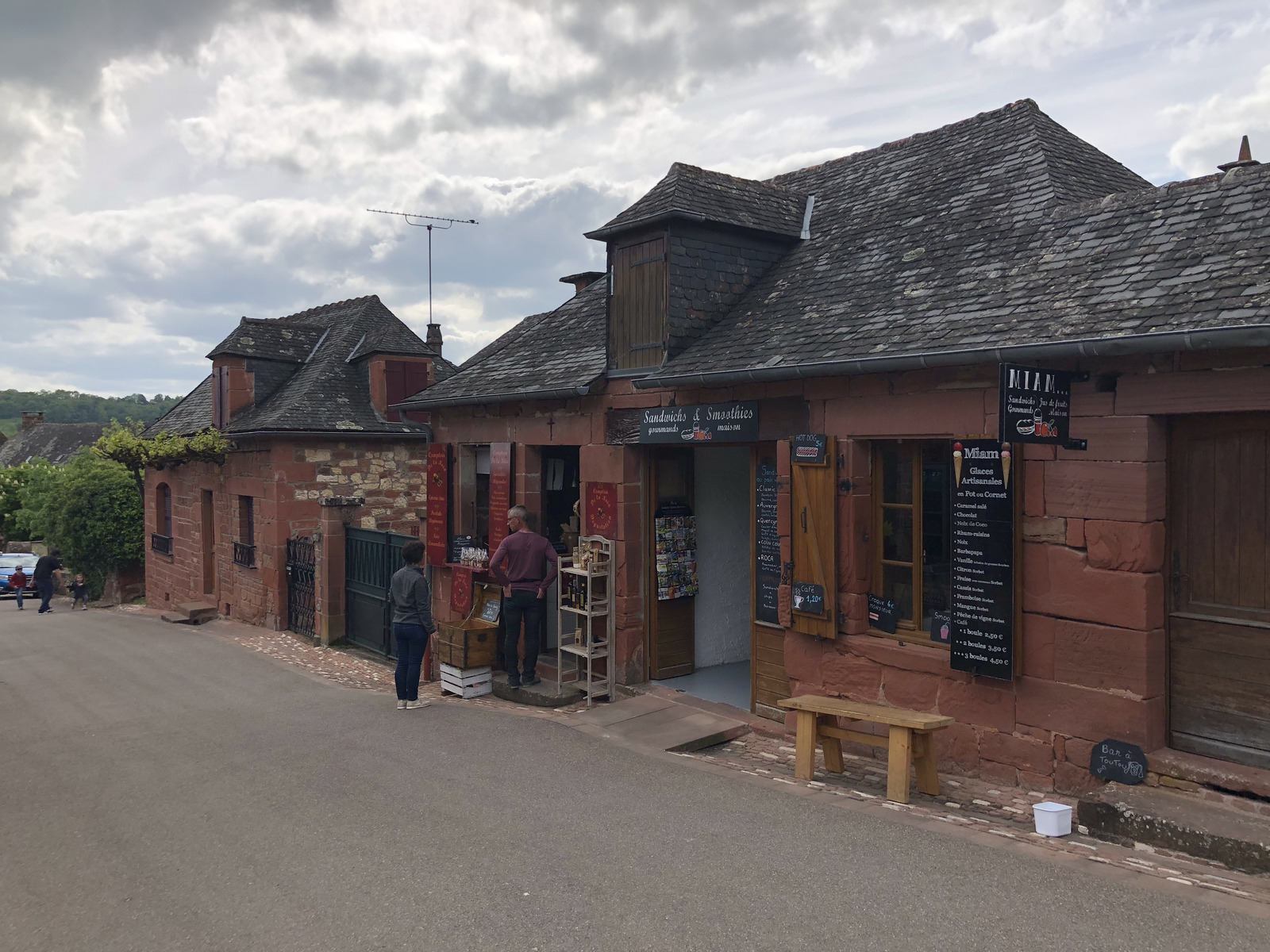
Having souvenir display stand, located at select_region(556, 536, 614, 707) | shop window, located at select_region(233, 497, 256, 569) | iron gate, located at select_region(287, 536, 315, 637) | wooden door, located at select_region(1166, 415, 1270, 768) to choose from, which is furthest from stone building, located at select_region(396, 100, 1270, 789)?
shop window, located at select_region(233, 497, 256, 569)

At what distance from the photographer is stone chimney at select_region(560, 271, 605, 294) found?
1472cm

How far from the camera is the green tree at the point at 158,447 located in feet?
55.5

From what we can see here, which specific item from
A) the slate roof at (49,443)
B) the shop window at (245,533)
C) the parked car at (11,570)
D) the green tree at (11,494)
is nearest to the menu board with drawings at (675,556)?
the shop window at (245,533)

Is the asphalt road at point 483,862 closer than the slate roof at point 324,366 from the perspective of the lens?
Yes

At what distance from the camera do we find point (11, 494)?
35.2 m

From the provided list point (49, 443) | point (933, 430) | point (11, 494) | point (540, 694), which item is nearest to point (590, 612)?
point (540, 694)

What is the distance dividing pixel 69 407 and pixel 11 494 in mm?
75786

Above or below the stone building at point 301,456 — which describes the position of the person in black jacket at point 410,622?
below

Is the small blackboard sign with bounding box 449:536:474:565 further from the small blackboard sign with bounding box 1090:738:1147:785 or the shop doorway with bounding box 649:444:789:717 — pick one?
the small blackboard sign with bounding box 1090:738:1147:785

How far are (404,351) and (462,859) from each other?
1346 centimetres

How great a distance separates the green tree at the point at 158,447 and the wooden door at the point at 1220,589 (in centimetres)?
1553

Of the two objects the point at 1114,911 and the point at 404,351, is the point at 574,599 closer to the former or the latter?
the point at 1114,911

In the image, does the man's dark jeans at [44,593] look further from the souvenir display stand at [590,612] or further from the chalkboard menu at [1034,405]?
the chalkboard menu at [1034,405]

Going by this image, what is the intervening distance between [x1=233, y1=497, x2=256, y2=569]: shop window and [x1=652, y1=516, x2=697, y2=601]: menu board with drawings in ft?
33.1
